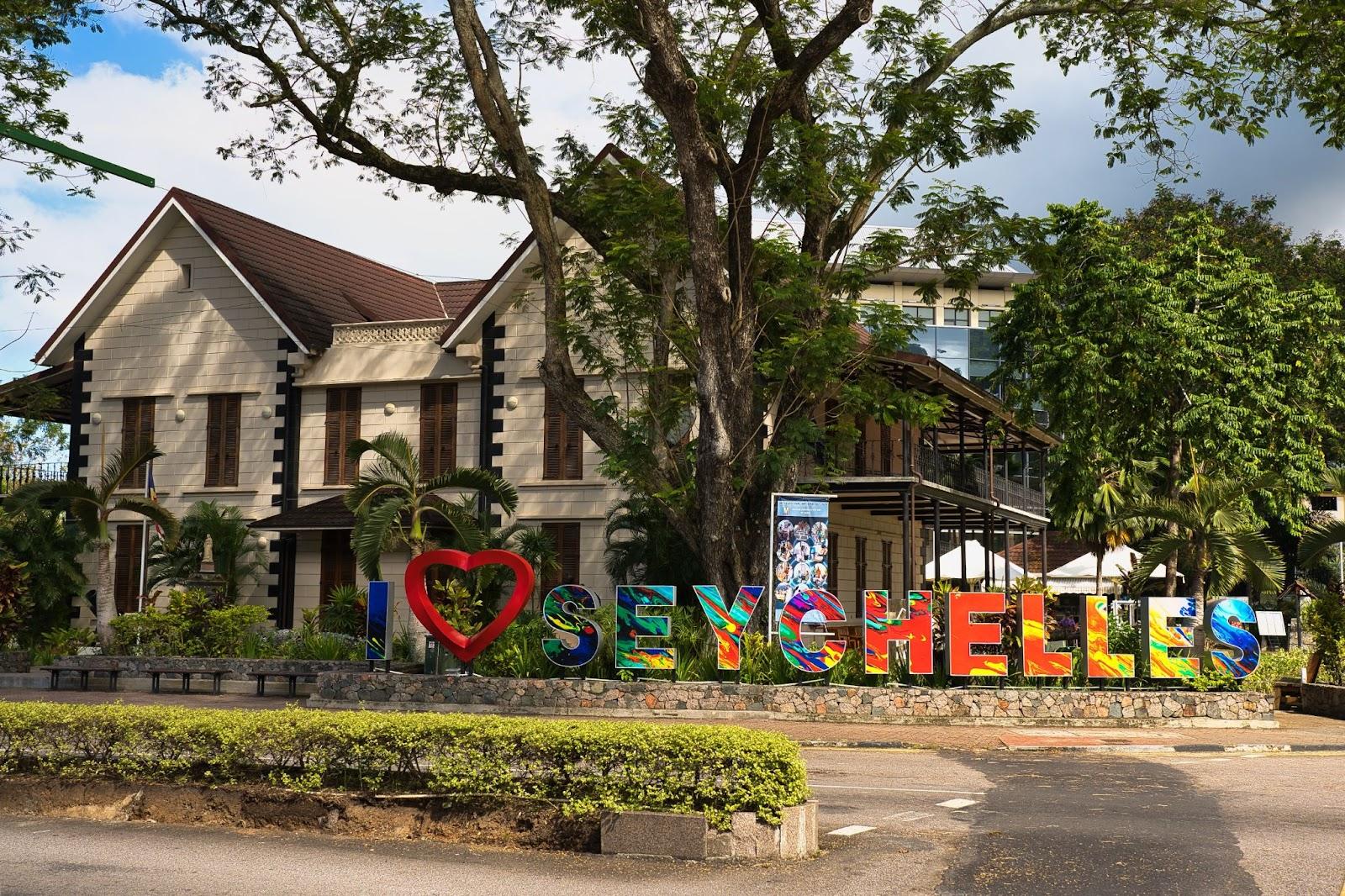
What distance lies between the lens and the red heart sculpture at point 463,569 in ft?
63.2

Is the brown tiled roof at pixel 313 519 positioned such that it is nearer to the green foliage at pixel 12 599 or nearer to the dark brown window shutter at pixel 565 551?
the dark brown window shutter at pixel 565 551

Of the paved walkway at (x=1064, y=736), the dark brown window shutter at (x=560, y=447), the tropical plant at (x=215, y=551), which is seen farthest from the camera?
the tropical plant at (x=215, y=551)

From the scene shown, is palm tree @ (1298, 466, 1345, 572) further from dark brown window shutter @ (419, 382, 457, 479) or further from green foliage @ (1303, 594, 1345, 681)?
dark brown window shutter @ (419, 382, 457, 479)

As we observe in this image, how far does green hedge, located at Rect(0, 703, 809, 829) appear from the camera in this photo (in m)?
9.30

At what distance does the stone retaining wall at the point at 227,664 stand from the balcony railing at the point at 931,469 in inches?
373

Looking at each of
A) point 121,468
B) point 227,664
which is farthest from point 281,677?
point 121,468

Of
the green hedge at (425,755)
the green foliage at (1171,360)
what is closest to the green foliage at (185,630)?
the green hedge at (425,755)

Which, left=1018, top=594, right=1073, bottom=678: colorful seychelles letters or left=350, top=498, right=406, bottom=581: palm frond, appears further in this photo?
left=350, top=498, right=406, bottom=581: palm frond

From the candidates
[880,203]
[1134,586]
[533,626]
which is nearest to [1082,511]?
[1134,586]

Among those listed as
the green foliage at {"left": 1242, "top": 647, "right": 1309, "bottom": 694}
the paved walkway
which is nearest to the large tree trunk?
the paved walkway

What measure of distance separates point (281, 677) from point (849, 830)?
15667 millimetres

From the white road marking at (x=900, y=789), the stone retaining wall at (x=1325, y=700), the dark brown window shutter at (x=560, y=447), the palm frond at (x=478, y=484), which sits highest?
the dark brown window shutter at (x=560, y=447)

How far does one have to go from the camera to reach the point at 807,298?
21.9 metres

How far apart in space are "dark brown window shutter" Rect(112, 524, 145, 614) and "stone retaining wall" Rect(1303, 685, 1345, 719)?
2531 cm
